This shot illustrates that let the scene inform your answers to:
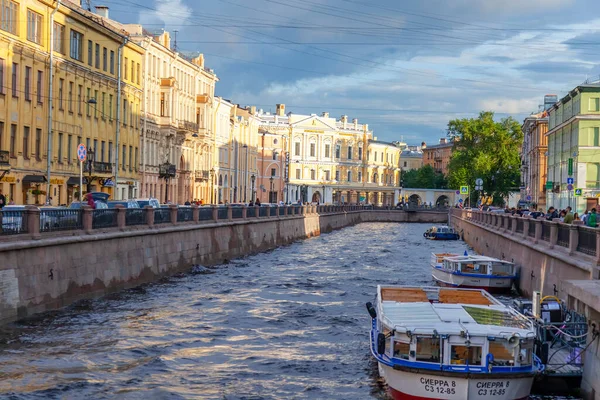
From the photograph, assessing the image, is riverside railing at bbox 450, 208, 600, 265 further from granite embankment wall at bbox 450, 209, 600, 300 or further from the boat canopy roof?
the boat canopy roof

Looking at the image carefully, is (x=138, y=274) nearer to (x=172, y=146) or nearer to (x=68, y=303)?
(x=68, y=303)

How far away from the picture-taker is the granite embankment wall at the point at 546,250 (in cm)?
2342

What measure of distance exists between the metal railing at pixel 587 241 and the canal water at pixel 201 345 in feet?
19.1

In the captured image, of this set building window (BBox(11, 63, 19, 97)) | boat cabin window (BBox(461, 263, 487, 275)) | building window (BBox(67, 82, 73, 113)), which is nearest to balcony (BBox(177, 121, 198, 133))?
building window (BBox(67, 82, 73, 113))

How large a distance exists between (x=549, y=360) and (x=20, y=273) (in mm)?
12363

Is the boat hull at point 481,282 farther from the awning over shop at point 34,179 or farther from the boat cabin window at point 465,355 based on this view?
the awning over shop at point 34,179

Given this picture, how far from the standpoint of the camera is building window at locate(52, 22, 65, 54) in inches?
2005

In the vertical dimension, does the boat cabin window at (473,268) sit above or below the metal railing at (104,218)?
below

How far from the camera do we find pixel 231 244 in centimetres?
4838

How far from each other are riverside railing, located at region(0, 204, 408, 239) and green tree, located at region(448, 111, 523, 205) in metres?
90.5

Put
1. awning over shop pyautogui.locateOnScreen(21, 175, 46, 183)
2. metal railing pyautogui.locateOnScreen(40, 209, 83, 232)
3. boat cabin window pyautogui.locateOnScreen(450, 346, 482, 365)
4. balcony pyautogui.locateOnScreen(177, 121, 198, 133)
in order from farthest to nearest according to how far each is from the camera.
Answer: balcony pyautogui.locateOnScreen(177, 121, 198, 133), awning over shop pyautogui.locateOnScreen(21, 175, 46, 183), metal railing pyautogui.locateOnScreen(40, 209, 83, 232), boat cabin window pyautogui.locateOnScreen(450, 346, 482, 365)

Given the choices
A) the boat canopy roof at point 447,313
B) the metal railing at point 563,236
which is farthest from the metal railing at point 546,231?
the boat canopy roof at point 447,313

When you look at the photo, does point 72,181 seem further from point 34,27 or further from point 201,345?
point 201,345

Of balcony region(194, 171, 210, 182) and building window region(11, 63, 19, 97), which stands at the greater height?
building window region(11, 63, 19, 97)
